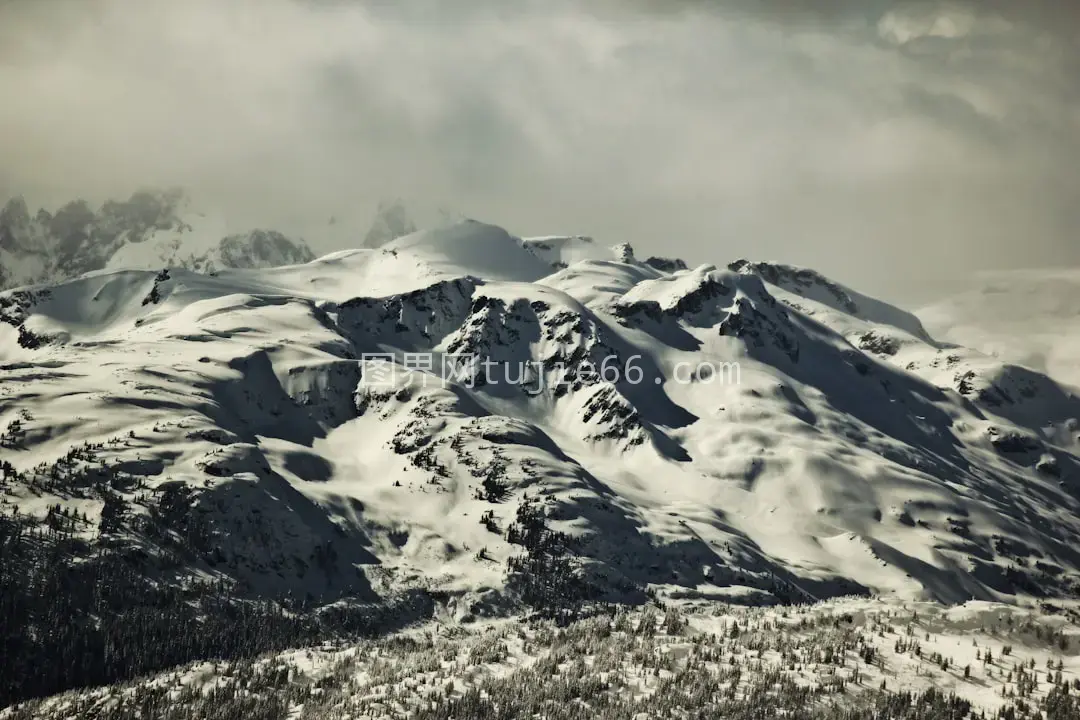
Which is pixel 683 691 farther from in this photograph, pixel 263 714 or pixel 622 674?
pixel 263 714

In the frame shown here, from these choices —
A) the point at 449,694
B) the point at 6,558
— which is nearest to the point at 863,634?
the point at 449,694

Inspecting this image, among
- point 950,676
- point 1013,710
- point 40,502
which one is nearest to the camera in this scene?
point 1013,710

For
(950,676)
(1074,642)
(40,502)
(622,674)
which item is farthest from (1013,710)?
(40,502)

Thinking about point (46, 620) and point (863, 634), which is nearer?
point (863, 634)

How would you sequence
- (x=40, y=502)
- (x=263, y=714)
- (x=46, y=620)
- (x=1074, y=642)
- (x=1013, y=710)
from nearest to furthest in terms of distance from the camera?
(x=1013, y=710)
(x=1074, y=642)
(x=263, y=714)
(x=46, y=620)
(x=40, y=502)

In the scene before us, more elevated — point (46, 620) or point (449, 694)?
point (449, 694)

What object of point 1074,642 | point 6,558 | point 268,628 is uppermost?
point 1074,642

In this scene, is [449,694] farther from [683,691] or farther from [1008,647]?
[1008,647]

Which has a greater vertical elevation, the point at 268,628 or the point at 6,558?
the point at 6,558

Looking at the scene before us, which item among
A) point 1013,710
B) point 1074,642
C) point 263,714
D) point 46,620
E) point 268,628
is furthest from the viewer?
point 268,628
